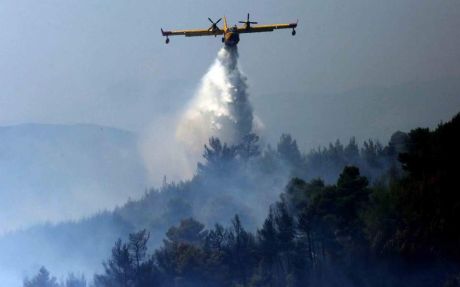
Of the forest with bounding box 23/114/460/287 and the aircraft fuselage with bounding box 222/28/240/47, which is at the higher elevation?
the aircraft fuselage with bounding box 222/28/240/47

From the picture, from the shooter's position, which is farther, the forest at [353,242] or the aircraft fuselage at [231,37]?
the aircraft fuselage at [231,37]

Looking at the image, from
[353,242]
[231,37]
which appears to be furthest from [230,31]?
[353,242]

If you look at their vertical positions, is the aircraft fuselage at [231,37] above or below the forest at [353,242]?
above

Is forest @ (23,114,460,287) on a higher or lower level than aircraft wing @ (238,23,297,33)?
lower

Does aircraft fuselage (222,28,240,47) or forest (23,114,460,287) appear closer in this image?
forest (23,114,460,287)

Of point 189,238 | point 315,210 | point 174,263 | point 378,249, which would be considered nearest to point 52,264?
point 189,238

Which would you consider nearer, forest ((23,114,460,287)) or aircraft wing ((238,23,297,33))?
forest ((23,114,460,287))

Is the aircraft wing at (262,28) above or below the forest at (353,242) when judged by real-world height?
above

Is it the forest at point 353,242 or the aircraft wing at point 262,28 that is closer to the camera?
the forest at point 353,242

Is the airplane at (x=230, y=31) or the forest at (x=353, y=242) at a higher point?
the airplane at (x=230, y=31)

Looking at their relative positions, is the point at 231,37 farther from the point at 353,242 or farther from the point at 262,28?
the point at 353,242

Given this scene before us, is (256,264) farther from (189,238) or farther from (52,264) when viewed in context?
(52,264)

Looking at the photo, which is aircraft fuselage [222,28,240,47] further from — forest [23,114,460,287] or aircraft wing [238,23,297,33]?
forest [23,114,460,287]

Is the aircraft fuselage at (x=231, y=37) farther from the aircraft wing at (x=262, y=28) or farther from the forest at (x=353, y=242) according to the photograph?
the forest at (x=353, y=242)
